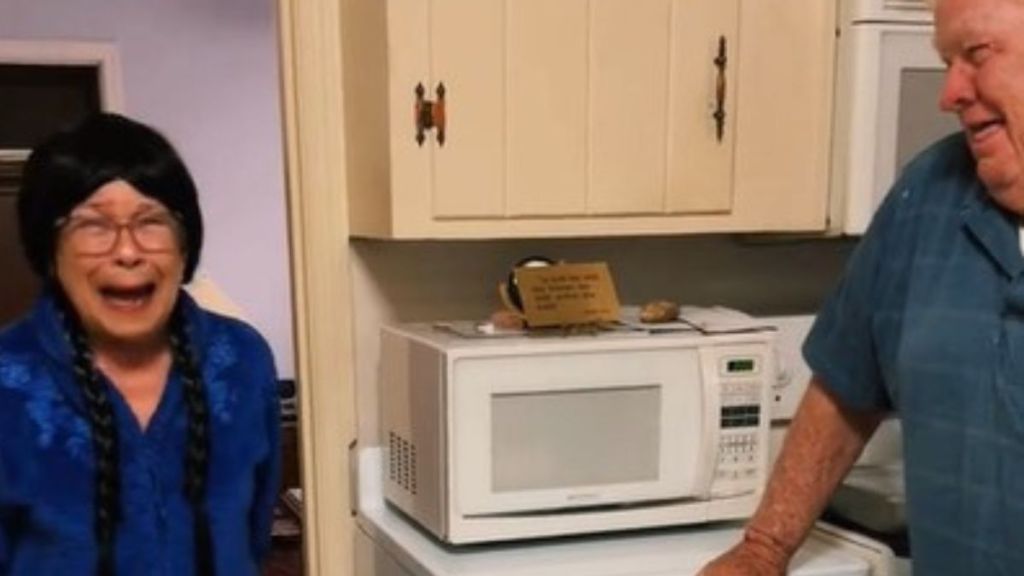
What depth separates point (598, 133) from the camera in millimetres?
1659

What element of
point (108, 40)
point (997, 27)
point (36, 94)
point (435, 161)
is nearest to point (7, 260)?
point (36, 94)

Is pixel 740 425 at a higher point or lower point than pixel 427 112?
lower

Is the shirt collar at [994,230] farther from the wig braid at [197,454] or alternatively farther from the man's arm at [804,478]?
the wig braid at [197,454]

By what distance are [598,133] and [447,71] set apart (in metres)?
0.26

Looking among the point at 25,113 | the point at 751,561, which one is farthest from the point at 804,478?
the point at 25,113

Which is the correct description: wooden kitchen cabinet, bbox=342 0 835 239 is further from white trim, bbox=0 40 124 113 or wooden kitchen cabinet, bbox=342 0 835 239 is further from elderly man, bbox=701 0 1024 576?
white trim, bbox=0 40 124 113

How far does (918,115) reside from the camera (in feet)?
5.76

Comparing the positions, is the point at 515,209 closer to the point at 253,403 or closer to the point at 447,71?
the point at 447,71

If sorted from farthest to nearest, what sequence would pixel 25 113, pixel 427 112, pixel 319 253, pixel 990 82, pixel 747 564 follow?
pixel 25 113 < pixel 319 253 < pixel 427 112 < pixel 747 564 < pixel 990 82

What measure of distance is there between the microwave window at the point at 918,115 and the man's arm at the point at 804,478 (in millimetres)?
515

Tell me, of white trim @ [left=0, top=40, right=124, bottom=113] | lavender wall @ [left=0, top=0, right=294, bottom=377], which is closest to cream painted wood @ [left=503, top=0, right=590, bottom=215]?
lavender wall @ [left=0, top=0, right=294, bottom=377]

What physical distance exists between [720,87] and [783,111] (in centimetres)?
12

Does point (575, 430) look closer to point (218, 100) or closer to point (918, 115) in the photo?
point (918, 115)

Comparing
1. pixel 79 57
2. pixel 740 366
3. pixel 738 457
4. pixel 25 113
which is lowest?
pixel 738 457
